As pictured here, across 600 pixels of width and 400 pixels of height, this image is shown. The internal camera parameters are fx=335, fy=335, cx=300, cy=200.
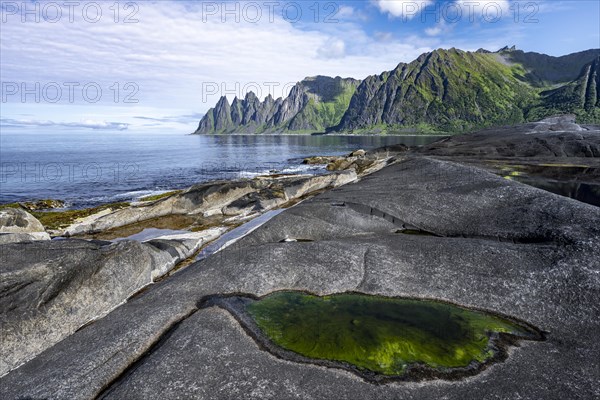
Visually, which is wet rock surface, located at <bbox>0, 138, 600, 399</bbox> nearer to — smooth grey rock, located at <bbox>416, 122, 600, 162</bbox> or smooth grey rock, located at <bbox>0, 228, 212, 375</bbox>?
smooth grey rock, located at <bbox>0, 228, 212, 375</bbox>

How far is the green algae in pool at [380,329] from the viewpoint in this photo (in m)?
11.0

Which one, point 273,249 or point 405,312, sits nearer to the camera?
point 405,312

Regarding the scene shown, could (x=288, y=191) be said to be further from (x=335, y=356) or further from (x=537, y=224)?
(x=335, y=356)

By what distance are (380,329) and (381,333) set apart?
0.24 metres

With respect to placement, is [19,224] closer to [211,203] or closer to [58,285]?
[211,203]

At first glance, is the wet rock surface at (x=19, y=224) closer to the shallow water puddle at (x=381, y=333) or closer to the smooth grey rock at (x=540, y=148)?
the shallow water puddle at (x=381, y=333)

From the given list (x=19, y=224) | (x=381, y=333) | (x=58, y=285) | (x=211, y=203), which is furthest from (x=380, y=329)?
(x=19, y=224)

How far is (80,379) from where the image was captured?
34.8ft

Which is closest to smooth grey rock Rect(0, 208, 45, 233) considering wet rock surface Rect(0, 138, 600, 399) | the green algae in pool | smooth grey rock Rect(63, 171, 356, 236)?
smooth grey rock Rect(63, 171, 356, 236)

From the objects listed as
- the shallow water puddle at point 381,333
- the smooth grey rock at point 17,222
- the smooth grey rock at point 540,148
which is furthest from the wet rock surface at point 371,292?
the smooth grey rock at point 540,148

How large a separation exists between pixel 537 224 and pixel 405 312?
10288mm

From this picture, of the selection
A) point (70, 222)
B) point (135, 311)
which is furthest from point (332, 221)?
point (70, 222)

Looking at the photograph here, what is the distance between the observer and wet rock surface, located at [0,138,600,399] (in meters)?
9.86

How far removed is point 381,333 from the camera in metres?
12.2
